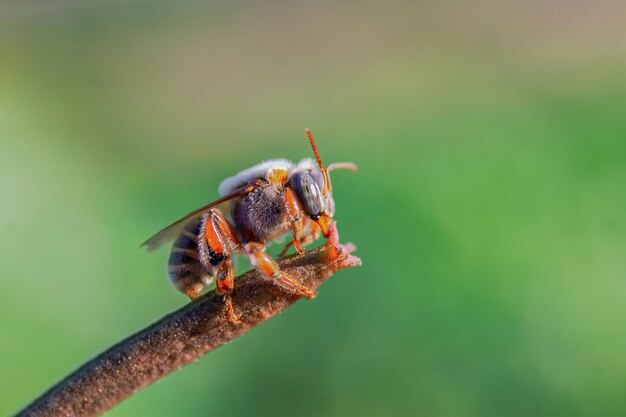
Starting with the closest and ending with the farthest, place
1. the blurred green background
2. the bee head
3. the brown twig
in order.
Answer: the brown twig, the bee head, the blurred green background

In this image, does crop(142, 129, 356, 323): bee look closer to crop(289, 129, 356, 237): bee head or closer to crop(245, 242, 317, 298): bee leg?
crop(289, 129, 356, 237): bee head

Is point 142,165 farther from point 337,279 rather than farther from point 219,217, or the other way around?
point 219,217

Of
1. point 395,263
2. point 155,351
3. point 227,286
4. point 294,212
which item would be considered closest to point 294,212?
point 294,212

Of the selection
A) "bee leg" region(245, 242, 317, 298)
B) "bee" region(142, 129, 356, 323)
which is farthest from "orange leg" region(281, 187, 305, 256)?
"bee leg" region(245, 242, 317, 298)

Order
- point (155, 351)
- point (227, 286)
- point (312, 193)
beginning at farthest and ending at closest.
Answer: point (312, 193) → point (227, 286) → point (155, 351)

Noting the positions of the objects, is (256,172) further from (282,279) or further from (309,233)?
(282,279)

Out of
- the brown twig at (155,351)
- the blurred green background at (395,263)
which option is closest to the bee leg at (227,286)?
the brown twig at (155,351)

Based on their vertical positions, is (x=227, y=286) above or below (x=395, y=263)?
above
